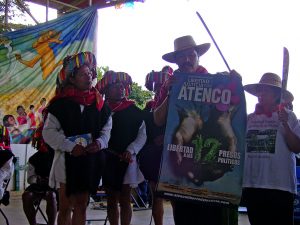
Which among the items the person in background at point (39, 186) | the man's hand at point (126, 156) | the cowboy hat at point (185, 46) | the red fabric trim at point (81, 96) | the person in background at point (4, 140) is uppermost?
the cowboy hat at point (185, 46)

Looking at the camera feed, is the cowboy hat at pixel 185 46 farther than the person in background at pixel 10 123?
No

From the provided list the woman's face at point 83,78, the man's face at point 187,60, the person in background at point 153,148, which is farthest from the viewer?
the person in background at point 153,148

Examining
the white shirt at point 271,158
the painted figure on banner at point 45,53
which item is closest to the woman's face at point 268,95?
the white shirt at point 271,158

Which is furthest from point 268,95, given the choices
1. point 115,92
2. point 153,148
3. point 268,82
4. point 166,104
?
point 115,92

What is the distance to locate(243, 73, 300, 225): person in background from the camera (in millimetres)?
3596

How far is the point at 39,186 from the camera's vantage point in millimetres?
5703

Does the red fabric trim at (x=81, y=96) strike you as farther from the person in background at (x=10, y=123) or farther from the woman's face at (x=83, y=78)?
the person in background at (x=10, y=123)

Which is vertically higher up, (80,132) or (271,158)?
(80,132)

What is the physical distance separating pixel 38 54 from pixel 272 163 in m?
6.32

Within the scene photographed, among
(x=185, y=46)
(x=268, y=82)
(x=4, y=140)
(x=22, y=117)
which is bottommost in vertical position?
(x=4, y=140)

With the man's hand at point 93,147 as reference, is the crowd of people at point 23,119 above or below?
above

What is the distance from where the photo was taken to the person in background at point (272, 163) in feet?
11.8

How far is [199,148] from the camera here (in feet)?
10.1

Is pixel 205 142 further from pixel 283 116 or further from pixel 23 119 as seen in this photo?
pixel 23 119
